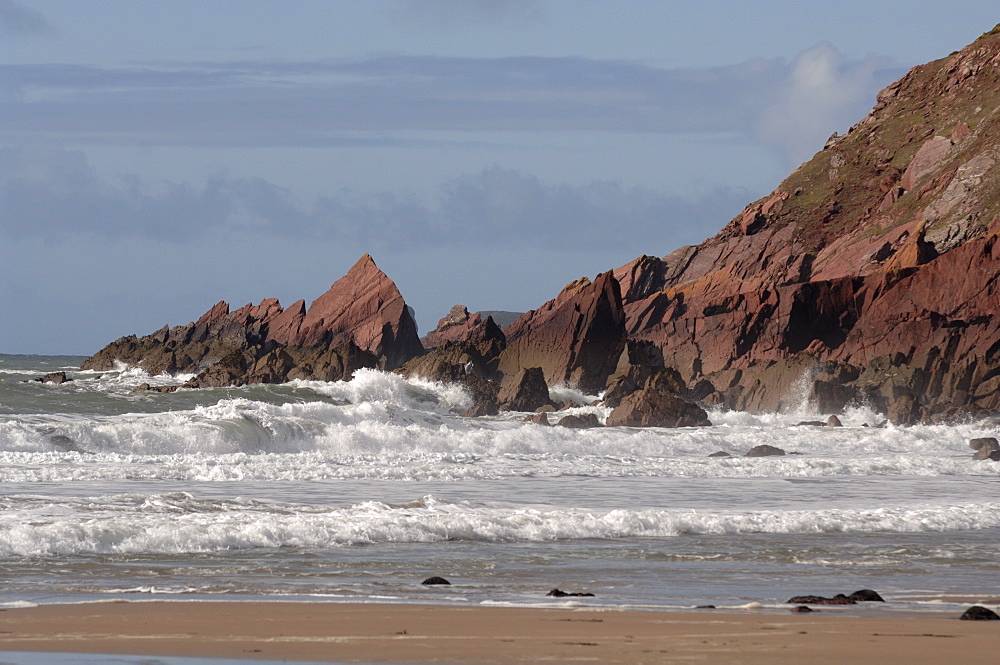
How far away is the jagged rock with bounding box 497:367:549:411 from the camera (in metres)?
50.7

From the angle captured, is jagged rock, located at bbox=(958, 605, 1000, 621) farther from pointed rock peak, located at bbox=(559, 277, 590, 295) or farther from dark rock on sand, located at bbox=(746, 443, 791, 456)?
pointed rock peak, located at bbox=(559, 277, 590, 295)

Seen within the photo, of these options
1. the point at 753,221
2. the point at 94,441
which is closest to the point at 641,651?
the point at 94,441

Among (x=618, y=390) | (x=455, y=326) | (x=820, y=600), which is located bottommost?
(x=820, y=600)

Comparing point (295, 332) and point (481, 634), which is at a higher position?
point (295, 332)

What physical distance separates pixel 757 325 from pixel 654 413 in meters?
21.5

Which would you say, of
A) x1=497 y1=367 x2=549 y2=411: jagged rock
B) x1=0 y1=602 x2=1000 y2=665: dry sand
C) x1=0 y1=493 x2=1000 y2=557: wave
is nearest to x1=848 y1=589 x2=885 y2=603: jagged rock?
x1=0 y1=602 x2=1000 y2=665: dry sand

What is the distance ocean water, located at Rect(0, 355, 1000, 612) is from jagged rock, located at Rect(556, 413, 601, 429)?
5438mm

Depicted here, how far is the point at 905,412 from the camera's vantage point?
46.2 m

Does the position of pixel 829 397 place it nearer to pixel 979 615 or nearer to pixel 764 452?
pixel 764 452

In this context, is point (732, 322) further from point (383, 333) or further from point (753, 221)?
point (753, 221)

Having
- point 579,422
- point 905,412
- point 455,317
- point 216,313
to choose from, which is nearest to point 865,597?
point 579,422

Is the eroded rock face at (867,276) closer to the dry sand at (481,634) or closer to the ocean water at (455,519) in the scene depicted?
the ocean water at (455,519)

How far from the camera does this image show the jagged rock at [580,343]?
2293 inches

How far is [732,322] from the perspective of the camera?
62938mm
